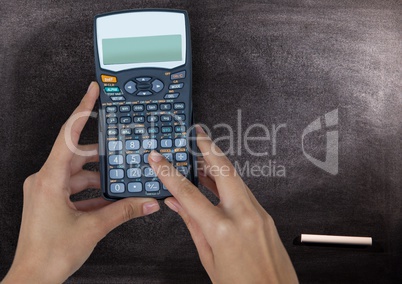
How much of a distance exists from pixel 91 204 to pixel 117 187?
0.04 metres

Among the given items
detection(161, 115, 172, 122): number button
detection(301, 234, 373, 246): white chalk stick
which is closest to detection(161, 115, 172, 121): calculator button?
detection(161, 115, 172, 122): number button

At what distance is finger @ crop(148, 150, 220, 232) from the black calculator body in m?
0.05

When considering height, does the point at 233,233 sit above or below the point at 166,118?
below

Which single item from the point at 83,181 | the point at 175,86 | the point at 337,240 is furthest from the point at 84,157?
the point at 337,240

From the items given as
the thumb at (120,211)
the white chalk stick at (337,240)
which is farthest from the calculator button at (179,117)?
the white chalk stick at (337,240)

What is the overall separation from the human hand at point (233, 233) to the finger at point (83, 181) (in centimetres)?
13

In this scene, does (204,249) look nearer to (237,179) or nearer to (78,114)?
(237,179)

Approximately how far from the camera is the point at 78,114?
0.50 meters

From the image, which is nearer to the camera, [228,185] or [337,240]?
[228,185]

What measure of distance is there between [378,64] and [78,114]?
0.38 meters

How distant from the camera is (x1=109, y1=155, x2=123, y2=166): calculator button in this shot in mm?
521

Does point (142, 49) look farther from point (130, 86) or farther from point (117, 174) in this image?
point (117, 174)

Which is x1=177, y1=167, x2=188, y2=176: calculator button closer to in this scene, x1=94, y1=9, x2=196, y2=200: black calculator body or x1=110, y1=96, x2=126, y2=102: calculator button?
x1=94, y1=9, x2=196, y2=200: black calculator body

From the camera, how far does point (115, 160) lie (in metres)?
0.52
